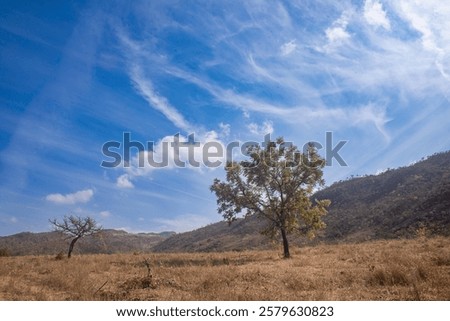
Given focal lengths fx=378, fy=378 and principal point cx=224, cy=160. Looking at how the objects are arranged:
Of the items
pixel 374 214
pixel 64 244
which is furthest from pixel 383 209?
pixel 64 244

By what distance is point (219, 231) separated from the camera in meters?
94.8

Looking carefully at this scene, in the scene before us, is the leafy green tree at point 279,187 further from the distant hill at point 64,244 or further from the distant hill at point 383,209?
the distant hill at point 64,244

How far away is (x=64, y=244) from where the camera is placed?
87.8m

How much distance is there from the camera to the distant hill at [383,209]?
150 ft

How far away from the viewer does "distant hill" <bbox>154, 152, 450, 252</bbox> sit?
4572 centimetres

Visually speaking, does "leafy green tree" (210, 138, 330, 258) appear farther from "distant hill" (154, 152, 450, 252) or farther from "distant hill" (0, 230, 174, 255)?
"distant hill" (0, 230, 174, 255)

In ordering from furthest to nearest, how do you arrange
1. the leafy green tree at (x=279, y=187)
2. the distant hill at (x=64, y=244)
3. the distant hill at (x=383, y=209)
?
1. the distant hill at (x=64, y=244)
2. the distant hill at (x=383, y=209)
3. the leafy green tree at (x=279, y=187)

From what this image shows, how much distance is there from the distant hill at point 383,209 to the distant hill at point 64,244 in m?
17.9

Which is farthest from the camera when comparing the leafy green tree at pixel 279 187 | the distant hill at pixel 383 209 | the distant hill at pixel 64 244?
the distant hill at pixel 64 244

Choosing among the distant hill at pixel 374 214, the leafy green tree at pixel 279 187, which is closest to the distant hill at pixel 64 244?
the distant hill at pixel 374 214

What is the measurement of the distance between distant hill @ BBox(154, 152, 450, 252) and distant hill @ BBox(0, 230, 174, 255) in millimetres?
17854

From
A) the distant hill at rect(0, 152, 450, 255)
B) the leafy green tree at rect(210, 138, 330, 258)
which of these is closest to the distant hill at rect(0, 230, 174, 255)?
the distant hill at rect(0, 152, 450, 255)

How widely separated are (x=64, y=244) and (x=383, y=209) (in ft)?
228
